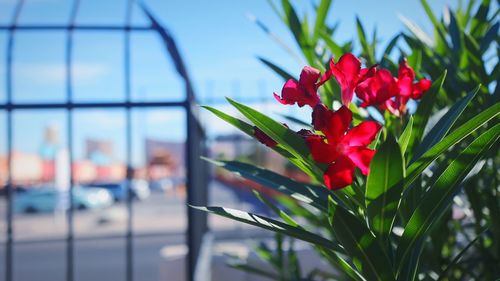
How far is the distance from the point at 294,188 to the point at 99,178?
29.9 m

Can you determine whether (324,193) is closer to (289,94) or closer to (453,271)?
(289,94)

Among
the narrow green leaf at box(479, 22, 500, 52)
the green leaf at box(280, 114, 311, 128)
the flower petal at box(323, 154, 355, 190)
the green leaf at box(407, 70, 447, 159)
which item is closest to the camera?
the flower petal at box(323, 154, 355, 190)

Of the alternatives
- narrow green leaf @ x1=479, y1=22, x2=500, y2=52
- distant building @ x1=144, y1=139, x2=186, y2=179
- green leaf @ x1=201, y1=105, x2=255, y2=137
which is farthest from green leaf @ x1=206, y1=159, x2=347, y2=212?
distant building @ x1=144, y1=139, x2=186, y2=179

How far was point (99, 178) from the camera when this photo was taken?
95.8 feet

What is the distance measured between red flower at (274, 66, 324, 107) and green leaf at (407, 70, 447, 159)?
8.6 inches

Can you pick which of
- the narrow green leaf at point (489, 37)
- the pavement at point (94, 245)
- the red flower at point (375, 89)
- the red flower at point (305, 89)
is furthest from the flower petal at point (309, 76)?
the pavement at point (94, 245)

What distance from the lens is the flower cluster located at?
49 centimetres

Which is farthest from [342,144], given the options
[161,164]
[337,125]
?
[161,164]

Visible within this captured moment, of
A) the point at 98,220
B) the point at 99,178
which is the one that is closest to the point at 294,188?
the point at 98,220

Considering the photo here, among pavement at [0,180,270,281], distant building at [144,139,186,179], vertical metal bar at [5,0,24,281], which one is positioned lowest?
distant building at [144,139,186,179]

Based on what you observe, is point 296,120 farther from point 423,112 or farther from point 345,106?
point 345,106

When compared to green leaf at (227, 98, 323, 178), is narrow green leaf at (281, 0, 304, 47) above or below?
above

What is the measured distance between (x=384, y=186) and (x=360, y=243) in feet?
0.27

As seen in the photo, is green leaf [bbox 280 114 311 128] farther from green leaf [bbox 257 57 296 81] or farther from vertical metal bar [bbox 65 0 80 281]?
vertical metal bar [bbox 65 0 80 281]
